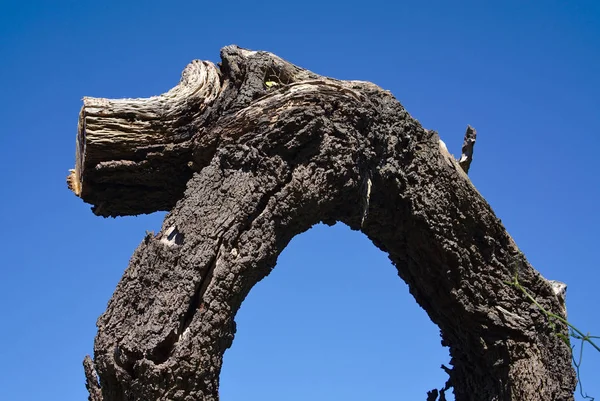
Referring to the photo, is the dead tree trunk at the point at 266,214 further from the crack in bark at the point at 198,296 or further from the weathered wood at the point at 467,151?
the weathered wood at the point at 467,151

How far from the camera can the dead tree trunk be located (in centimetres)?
333

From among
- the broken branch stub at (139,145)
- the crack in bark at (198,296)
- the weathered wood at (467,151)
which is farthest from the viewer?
the weathered wood at (467,151)

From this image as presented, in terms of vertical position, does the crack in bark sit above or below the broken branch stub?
below

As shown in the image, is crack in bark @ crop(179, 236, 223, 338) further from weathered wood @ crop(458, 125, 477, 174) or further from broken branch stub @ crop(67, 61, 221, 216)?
weathered wood @ crop(458, 125, 477, 174)

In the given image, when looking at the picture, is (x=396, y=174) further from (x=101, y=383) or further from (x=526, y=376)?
(x=101, y=383)

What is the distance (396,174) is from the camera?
4.29m

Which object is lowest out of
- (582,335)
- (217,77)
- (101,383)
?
(101,383)

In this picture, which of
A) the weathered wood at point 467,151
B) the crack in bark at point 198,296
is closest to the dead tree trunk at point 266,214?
the crack in bark at point 198,296

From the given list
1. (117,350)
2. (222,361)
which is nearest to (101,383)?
(117,350)

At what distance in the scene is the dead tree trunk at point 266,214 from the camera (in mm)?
3328

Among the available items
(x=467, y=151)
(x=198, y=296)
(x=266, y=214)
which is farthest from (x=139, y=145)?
(x=467, y=151)

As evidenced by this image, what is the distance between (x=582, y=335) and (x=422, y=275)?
104 cm

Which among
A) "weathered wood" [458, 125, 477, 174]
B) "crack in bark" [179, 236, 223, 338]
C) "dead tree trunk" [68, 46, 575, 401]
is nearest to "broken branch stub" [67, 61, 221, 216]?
"dead tree trunk" [68, 46, 575, 401]

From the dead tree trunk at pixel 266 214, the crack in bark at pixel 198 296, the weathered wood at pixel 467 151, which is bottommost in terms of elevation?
the crack in bark at pixel 198 296
